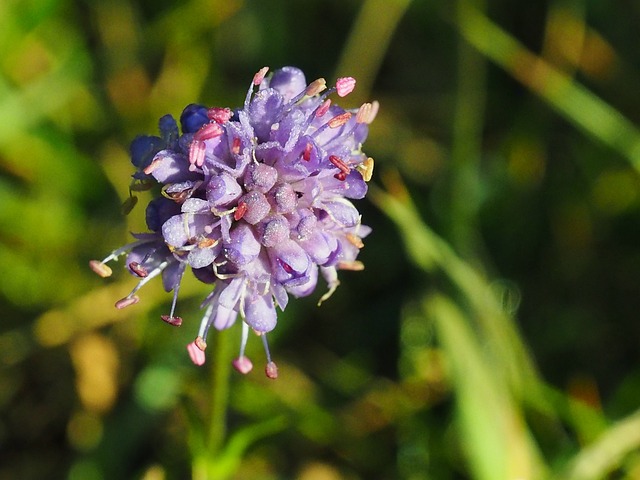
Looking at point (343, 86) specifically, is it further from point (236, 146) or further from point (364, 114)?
point (236, 146)

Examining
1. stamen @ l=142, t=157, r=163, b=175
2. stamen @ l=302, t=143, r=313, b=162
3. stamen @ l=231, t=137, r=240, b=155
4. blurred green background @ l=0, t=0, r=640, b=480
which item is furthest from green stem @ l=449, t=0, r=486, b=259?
stamen @ l=142, t=157, r=163, b=175

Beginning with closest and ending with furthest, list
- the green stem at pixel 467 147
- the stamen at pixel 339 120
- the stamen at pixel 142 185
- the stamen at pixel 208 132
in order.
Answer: the stamen at pixel 208 132 < the stamen at pixel 339 120 < the stamen at pixel 142 185 < the green stem at pixel 467 147

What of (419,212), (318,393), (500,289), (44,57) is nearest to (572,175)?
(500,289)

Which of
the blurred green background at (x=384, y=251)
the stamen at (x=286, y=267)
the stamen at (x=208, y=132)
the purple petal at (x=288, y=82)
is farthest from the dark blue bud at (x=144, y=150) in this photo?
the blurred green background at (x=384, y=251)

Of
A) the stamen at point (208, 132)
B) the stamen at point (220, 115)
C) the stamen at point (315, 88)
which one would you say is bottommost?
the stamen at point (208, 132)

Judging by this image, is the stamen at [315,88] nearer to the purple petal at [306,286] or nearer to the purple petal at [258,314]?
the purple petal at [306,286]

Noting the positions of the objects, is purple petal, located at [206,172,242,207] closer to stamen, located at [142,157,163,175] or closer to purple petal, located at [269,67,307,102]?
stamen, located at [142,157,163,175]

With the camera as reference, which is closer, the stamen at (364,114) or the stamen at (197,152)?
the stamen at (197,152)

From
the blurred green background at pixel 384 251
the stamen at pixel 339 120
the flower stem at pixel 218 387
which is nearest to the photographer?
the stamen at pixel 339 120
